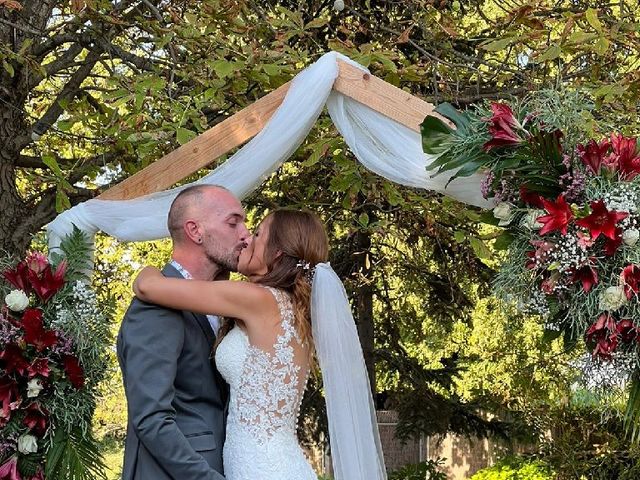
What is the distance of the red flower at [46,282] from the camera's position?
14.8 ft

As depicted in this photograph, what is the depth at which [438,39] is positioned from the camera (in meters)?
6.51

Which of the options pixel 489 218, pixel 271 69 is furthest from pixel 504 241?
pixel 271 69

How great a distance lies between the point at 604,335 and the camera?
365 centimetres

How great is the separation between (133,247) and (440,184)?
9.22 m

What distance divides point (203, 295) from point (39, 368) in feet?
4.17

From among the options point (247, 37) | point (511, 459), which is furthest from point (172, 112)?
point (511, 459)

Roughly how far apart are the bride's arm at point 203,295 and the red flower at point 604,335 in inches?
47.5

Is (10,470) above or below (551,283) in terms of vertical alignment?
below

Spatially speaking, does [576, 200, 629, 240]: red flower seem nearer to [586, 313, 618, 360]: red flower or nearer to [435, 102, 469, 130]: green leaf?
[586, 313, 618, 360]: red flower

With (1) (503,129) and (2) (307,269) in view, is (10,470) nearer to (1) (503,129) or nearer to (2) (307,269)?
(2) (307,269)

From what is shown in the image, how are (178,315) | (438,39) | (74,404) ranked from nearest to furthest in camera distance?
(178,315) < (74,404) < (438,39)

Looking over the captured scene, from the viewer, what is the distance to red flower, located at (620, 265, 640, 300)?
11.6 feet

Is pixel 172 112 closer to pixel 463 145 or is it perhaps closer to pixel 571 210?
pixel 463 145

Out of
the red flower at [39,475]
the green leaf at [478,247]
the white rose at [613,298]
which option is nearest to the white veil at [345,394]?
the white rose at [613,298]
